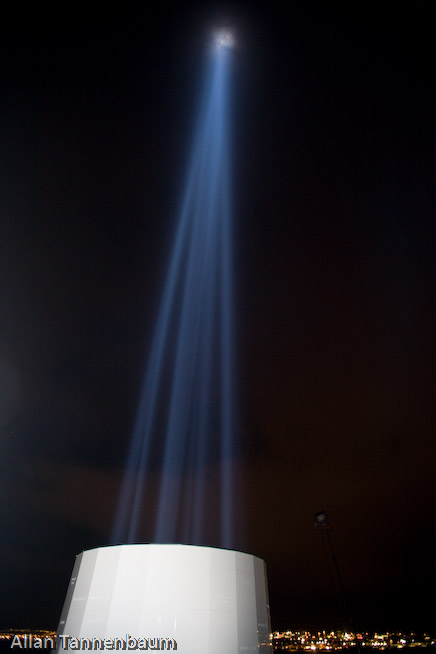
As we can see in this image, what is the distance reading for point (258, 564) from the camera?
2072 millimetres

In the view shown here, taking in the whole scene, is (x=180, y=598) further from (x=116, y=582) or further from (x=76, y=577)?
(x=76, y=577)

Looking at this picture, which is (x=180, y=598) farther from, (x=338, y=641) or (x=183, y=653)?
(x=338, y=641)

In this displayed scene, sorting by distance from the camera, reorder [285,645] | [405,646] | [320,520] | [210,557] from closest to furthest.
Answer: [210,557] → [320,520] → [285,645] → [405,646]

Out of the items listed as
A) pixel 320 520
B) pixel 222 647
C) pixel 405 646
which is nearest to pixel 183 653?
pixel 222 647

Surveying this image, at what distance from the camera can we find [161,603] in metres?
1.67

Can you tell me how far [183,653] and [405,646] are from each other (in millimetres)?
175695

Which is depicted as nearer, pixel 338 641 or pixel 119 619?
pixel 119 619

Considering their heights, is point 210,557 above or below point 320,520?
below

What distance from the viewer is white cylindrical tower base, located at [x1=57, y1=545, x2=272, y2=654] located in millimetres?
1621

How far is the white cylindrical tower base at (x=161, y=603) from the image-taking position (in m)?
1.62

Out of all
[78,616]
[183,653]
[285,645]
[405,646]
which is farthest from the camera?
[405,646]

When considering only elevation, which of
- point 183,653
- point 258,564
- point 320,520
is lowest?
point 183,653

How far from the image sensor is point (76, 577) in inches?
73.8

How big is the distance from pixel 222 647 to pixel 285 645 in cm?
13377
